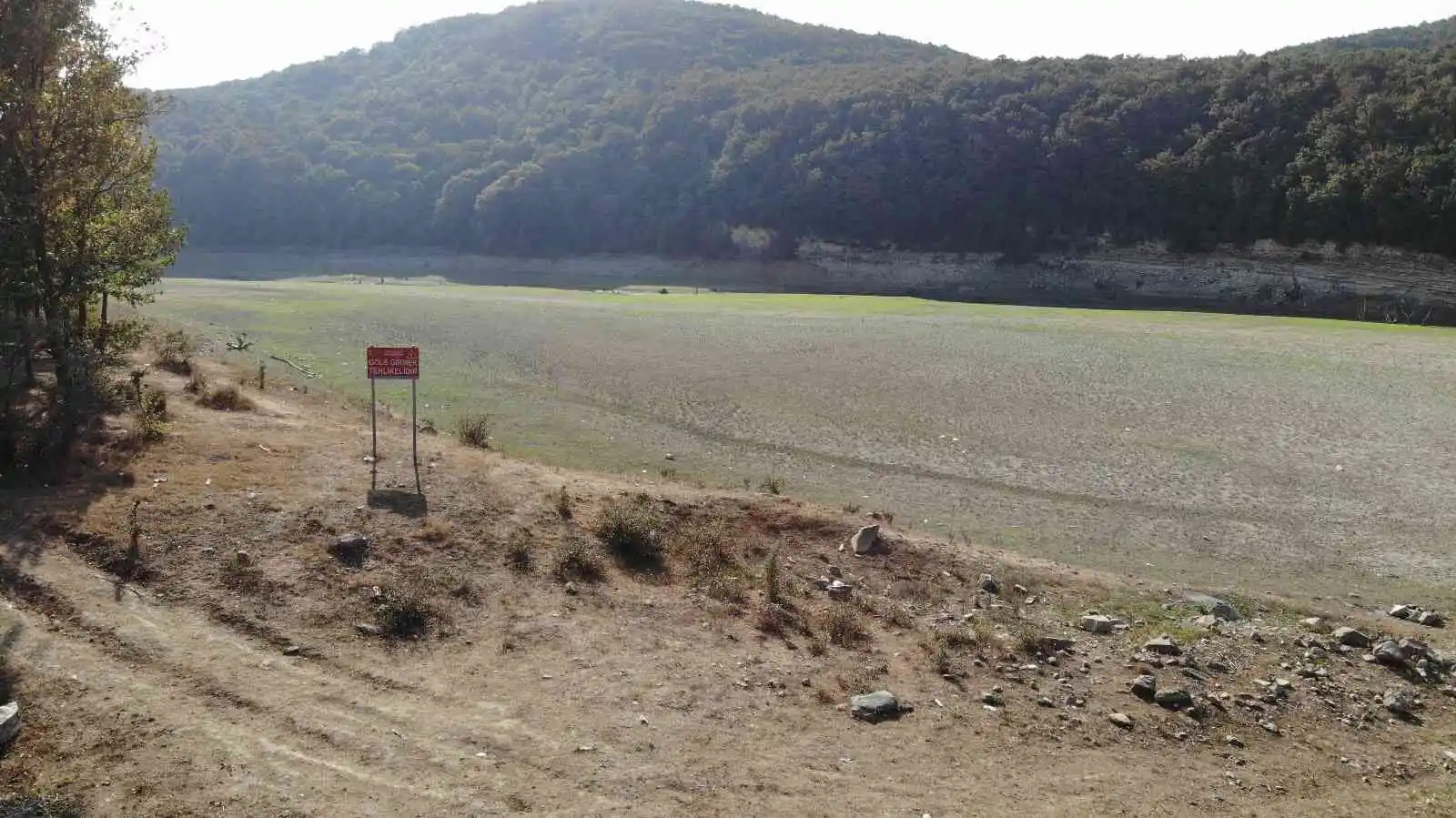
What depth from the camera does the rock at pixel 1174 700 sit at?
811cm

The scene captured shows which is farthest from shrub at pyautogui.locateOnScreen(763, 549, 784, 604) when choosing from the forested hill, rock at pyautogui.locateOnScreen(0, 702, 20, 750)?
the forested hill

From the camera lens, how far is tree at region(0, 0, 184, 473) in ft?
40.0

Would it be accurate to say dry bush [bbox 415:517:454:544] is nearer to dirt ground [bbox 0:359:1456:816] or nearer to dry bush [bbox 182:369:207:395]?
dirt ground [bbox 0:359:1456:816]

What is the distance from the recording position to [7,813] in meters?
5.43

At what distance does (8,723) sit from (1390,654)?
11.3 m

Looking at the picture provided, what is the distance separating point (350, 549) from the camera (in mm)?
9828

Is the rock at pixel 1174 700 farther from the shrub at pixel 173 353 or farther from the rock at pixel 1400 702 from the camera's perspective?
the shrub at pixel 173 353

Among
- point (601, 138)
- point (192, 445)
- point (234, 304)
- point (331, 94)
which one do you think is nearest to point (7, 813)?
point (192, 445)

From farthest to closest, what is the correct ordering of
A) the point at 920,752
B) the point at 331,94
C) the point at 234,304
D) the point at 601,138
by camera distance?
the point at 331,94
the point at 601,138
the point at 234,304
the point at 920,752

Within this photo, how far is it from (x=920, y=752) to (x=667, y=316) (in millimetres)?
32091

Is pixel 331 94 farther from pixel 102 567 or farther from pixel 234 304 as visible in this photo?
pixel 102 567

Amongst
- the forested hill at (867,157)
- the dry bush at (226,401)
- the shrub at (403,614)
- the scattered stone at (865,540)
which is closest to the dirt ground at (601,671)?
the shrub at (403,614)

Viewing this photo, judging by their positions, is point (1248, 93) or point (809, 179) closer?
point (1248, 93)

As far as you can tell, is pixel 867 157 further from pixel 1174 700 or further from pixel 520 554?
pixel 1174 700
